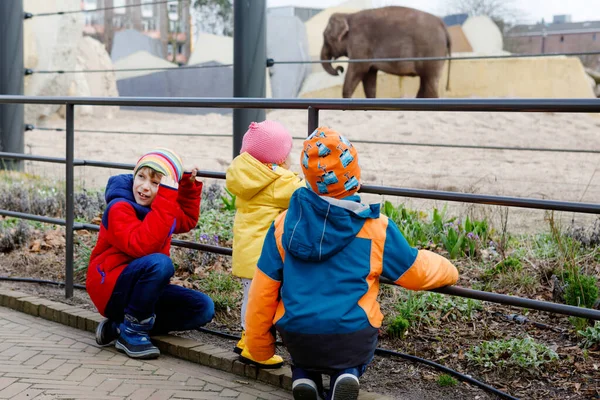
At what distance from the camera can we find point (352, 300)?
10.3 ft

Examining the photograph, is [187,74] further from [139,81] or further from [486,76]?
[486,76]

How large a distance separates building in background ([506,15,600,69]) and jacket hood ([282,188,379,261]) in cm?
1458

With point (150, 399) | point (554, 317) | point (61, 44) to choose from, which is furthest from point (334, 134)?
point (61, 44)

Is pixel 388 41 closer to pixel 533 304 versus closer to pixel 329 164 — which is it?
pixel 533 304

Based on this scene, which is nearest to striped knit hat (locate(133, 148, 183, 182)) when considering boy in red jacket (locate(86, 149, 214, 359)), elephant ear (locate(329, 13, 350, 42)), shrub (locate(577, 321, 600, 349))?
boy in red jacket (locate(86, 149, 214, 359))

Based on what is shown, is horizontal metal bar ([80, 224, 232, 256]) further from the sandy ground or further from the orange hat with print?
the sandy ground

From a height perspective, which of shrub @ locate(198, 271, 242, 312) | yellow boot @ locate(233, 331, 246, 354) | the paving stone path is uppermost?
shrub @ locate(198, 271, 242, 312)

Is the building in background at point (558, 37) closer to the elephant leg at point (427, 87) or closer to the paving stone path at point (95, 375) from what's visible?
the elephant leg at point (427, 87)

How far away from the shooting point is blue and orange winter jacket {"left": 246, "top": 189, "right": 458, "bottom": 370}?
10.2 ft

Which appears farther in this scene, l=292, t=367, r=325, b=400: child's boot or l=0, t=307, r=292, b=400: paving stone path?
l=0, t=307, r=292, b=400: paving stone path

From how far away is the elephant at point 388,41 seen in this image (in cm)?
1505

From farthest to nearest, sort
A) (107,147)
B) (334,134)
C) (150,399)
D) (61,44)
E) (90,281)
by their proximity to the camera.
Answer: (61,44)
(107,147)
(90,281)
(150,399)
(334,134)

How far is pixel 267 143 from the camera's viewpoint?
3.77 metres

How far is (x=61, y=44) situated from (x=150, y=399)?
56.9ft
